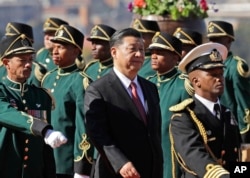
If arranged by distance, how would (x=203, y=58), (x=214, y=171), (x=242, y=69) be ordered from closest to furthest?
(x=214, y=171), (x=203, y=58), (x=242, y=69)

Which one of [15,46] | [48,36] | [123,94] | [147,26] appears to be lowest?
[48,36]

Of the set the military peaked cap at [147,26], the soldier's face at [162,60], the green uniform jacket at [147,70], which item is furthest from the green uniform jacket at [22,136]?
the military peaked cap at [147,26]

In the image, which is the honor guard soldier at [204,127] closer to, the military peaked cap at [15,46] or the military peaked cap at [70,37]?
the military peaked cap at [15,46]

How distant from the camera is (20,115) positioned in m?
10.5

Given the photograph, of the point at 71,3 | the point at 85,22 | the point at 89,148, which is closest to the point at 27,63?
the point at 89,148

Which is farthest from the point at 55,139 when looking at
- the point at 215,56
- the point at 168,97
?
the point at 168,97

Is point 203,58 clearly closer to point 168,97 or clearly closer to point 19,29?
point 168,97

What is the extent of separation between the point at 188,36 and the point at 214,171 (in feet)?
16.0

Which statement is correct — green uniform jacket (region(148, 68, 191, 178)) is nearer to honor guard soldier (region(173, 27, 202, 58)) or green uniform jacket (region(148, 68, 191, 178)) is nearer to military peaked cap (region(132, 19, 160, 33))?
honor guard soldier (region(173, 27, 202, 58))

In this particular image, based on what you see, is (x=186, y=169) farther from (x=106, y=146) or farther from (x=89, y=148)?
(x=89, y=148)

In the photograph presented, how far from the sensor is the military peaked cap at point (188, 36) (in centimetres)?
1404

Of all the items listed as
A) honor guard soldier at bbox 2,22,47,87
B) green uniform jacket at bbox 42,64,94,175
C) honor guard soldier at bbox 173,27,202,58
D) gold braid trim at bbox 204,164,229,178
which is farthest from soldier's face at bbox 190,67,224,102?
honor guard soldier at bbox 2,22,47,87

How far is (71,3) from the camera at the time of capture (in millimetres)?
84625

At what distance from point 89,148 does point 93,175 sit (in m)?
2.19
